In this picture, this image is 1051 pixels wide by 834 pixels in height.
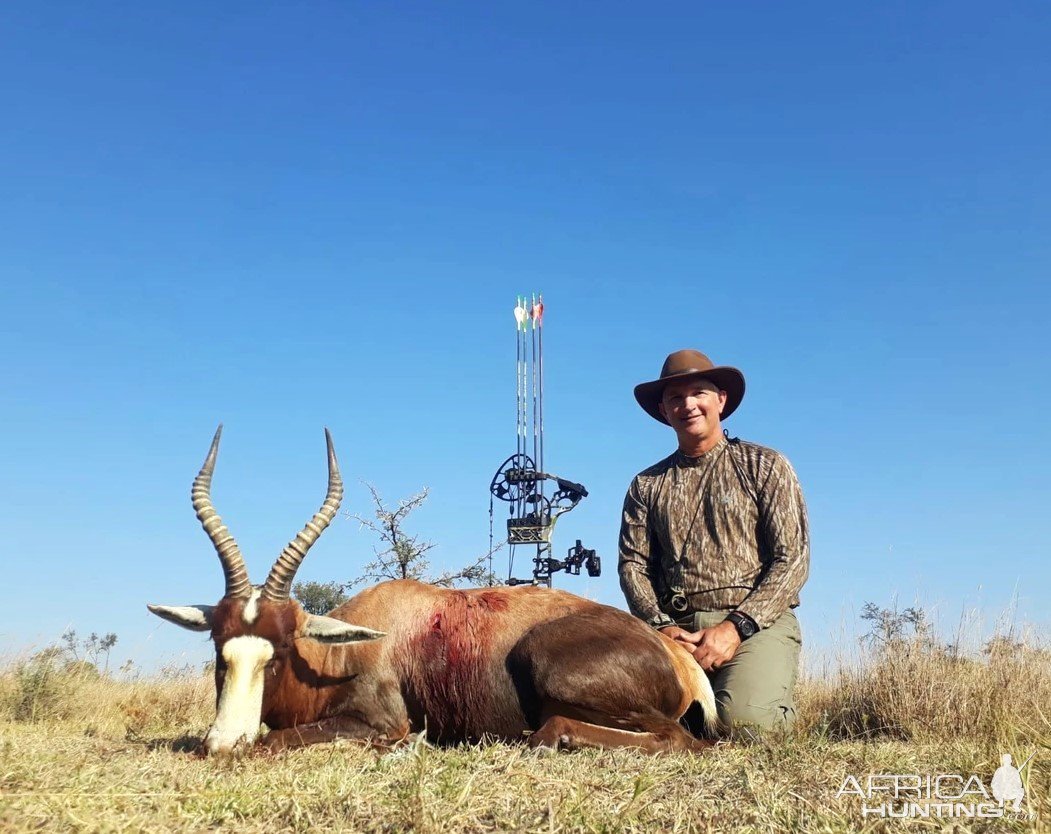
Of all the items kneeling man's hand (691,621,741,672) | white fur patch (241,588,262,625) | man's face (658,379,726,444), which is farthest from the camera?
man's face (658,379,726,444)

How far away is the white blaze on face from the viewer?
4.49 m

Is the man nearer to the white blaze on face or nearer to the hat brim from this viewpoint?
the hat brim

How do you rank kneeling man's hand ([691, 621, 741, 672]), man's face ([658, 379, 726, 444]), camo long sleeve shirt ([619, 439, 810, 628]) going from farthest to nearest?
man's face ([658, 379, 726, 444]) < camo long sleeve shirt ([619, 439, 810, 628]) < kneeling man's hand ([691, 621, 741, 672])

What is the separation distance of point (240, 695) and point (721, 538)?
334cm

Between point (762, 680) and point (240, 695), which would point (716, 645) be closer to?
point (762, 680)

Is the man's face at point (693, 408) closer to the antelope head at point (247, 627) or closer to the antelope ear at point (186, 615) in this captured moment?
the antelope head at point (247, 627)

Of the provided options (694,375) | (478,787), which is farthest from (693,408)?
(478,787)

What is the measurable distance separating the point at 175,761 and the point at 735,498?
395cm

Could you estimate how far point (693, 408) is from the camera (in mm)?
6410

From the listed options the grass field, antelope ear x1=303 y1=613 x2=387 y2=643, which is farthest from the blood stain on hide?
the grass field

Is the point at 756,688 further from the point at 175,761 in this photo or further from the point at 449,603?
the point at 175,761

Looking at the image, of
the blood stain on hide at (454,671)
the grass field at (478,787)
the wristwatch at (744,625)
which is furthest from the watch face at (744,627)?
the blood stain on hide at (454,671)

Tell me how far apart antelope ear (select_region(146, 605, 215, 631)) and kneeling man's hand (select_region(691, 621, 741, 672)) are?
307 centimetres

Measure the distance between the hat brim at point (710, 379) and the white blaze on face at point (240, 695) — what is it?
342cm
